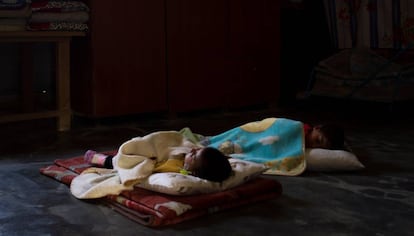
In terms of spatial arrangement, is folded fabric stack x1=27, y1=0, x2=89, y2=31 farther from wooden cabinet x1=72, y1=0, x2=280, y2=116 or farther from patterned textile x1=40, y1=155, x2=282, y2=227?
patterned textile x1=40, y1=155, x2=282, y2=227

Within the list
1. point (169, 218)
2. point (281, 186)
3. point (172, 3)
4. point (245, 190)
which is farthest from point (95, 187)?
point (172, 3)

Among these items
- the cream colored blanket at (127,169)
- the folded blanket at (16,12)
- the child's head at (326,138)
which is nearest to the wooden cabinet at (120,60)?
the folded blanket at (16,12)

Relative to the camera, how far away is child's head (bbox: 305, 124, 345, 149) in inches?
112

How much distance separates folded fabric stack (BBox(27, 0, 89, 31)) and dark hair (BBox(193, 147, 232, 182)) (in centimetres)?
165

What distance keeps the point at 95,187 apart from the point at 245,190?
1.82 ft

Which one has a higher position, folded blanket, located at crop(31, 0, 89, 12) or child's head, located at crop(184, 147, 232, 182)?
folded blanket, located at crop(31, 0, 89, 12)

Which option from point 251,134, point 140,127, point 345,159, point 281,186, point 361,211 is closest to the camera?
point 361,211

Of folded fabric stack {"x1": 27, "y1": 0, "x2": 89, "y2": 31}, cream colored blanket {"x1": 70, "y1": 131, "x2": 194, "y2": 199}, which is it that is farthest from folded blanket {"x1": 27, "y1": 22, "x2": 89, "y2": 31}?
cream colored blanket {"x1": 70, "y1": 131, "x2": 194, "y2": 199}

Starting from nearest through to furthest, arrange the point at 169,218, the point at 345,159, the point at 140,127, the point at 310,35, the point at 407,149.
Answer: the point at 169,218, the point at 345,159, the point at 407,149, the point at 140,127, the point at 310,35

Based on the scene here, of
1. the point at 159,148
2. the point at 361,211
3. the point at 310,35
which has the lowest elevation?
the point at 361,211

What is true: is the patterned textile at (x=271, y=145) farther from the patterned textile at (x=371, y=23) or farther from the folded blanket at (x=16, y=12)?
the patterned textile at (x=371, y=23)

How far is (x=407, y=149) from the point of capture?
3299 millimetres

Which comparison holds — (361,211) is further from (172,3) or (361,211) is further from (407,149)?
(172,3)

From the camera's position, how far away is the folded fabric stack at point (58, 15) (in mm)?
3441
